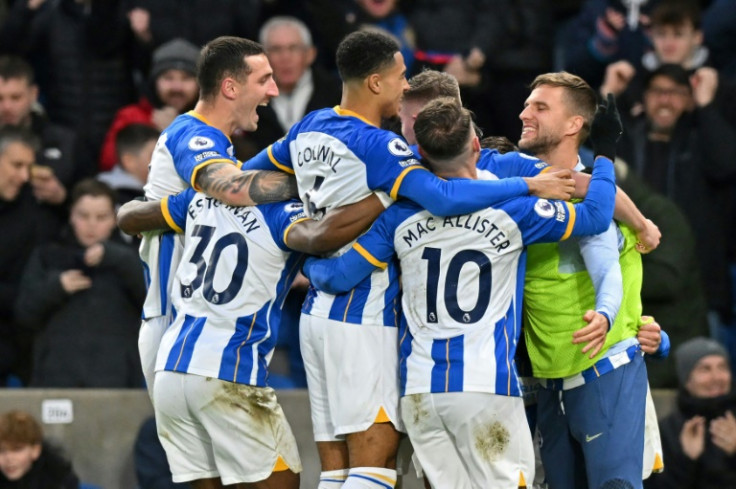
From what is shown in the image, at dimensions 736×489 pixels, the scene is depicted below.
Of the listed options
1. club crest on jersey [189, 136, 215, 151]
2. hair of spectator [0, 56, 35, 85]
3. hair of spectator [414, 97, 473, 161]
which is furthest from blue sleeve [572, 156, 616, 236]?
hair of spectator [0, 56, 35, 85]

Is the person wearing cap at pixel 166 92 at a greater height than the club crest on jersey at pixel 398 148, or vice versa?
the person wearing cap at pixel 166 92

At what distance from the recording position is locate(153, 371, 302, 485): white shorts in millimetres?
6191

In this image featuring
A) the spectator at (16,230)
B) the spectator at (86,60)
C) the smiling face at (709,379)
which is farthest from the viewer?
the spectator at (86,60)

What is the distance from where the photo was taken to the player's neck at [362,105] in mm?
6211

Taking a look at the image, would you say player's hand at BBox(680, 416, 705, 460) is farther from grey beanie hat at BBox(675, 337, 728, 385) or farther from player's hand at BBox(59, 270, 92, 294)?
player's hand at BBox(59, 270, 92, 294)

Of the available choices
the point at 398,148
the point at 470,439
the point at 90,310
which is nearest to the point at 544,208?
the point at 398,148

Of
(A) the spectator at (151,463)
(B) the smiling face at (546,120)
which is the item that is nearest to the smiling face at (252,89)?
(B) the smiling face at (546,120)

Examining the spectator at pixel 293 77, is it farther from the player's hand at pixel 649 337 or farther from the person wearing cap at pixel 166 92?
the player's hand at pixel 649 337

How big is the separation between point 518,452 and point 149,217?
2016 mm

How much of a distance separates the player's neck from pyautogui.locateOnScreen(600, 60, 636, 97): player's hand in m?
4.45

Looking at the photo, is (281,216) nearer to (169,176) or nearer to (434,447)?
(169,176)

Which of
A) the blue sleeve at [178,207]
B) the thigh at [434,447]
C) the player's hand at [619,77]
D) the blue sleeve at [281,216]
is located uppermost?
the player's hand at [619,77]

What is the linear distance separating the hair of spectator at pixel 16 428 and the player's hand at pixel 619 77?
4.70 metres

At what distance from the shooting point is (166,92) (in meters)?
10.3
